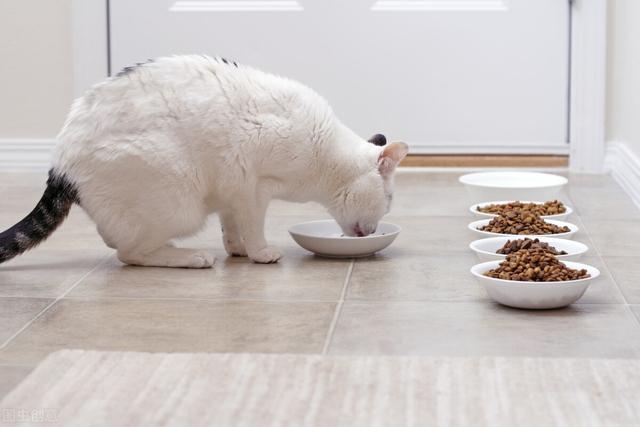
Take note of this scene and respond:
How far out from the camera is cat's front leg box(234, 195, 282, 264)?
3262mm

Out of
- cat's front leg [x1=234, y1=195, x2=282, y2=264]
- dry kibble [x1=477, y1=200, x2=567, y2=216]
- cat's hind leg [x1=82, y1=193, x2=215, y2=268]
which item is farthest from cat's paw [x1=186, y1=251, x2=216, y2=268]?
dry kibble [x1=477, y1=200, x2=567, y2=216]

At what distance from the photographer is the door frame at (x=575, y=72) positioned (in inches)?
189

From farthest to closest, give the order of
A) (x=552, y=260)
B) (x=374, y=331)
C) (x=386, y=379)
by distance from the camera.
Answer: (x=552, y=260) → (x=374, y=331) → (x=386, y=379)

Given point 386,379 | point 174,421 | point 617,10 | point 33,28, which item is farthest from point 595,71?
point 174,421

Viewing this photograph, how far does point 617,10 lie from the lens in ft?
15.6

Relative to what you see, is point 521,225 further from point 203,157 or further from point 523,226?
point 203,157

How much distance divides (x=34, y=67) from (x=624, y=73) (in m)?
2.67

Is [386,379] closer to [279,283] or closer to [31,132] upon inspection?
[279,283]

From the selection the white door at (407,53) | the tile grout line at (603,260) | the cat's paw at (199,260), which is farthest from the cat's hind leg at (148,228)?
the white door at (407,53)

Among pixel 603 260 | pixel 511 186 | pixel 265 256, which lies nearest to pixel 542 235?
pixel 603 260

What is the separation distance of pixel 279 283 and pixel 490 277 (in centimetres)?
64

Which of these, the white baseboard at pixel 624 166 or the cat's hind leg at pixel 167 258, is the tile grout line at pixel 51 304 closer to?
the cat's hind leg at pixel 167 258

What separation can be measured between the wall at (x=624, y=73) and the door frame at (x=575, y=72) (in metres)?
0.04

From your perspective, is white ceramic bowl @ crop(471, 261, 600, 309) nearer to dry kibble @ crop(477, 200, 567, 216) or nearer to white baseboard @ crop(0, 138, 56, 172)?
dry kibble @ crop(477, 200, 567, 216)
